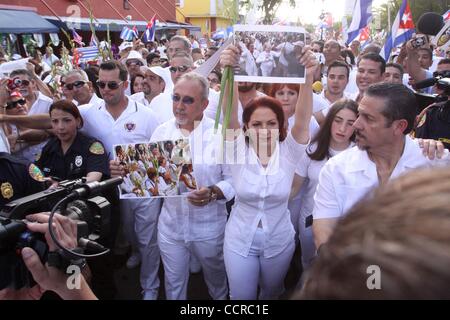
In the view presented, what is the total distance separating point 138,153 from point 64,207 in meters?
1.23

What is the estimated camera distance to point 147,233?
11.2ft

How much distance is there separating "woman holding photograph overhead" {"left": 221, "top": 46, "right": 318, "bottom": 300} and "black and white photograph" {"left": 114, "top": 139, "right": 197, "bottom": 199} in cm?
30

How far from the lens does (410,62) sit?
4762mm

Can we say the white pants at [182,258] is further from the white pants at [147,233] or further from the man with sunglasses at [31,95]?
the man with sunglasses at [31,95]

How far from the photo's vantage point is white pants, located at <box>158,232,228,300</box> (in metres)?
2.80

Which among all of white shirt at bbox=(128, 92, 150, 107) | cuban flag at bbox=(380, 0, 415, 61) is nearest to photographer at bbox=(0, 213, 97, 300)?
white shirt at bbox=(128, 92, 150, 107)

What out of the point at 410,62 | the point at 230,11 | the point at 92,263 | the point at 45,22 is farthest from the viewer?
the point at 45,22

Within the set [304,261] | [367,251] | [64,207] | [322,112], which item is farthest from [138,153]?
[367,251]

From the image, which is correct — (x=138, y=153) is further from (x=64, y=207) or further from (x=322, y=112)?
(x=322, y=112)

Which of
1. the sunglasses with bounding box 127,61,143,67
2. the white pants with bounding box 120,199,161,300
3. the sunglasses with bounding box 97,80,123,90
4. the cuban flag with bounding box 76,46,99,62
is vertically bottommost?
the white pants with bounding box 120,199,161,300

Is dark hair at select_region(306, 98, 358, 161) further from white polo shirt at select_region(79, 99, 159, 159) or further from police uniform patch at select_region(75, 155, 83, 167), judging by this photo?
police uniform patch at select_region(75, 155, 83, 167)

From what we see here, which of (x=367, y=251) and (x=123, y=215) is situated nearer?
(x=367, y=251)

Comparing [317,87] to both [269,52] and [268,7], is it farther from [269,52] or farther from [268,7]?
[269,52]

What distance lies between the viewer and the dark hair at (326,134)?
294 cm
